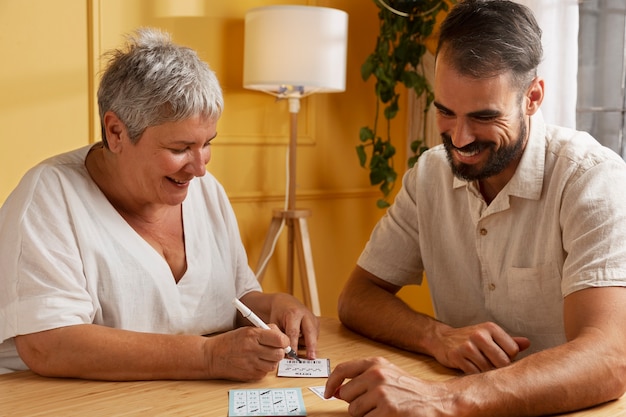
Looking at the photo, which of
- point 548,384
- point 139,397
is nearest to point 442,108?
point 548,384

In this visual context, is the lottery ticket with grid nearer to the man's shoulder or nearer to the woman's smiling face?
the woman's smiling face

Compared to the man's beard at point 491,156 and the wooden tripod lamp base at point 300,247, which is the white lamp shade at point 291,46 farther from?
the man's beard at point 491,156

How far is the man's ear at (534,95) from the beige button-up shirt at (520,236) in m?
0.04

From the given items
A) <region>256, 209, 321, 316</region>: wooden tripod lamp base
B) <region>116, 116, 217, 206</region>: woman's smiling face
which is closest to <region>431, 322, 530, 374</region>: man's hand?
<region>116, 116, 217, 206</region>: woman's smiling face

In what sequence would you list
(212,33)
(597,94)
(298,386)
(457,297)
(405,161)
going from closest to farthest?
(298,386) < (457,297) < (597,94) < (212,33) < (405,161)

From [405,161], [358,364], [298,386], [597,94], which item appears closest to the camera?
[358,364]

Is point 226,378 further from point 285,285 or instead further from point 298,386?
point 285,285

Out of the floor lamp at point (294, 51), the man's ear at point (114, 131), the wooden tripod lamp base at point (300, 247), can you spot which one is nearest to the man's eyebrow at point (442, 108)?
the man's ear at point (114, 131)

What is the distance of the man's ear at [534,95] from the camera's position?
71.5 inches

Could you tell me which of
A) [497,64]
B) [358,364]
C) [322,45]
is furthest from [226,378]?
[322,45]

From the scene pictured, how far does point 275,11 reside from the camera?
326 centimetres

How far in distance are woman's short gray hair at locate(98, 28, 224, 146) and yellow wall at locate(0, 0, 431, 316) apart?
2.59 feet

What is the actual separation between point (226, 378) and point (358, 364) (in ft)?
1.00

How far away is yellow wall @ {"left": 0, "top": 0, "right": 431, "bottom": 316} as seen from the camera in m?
2.96
